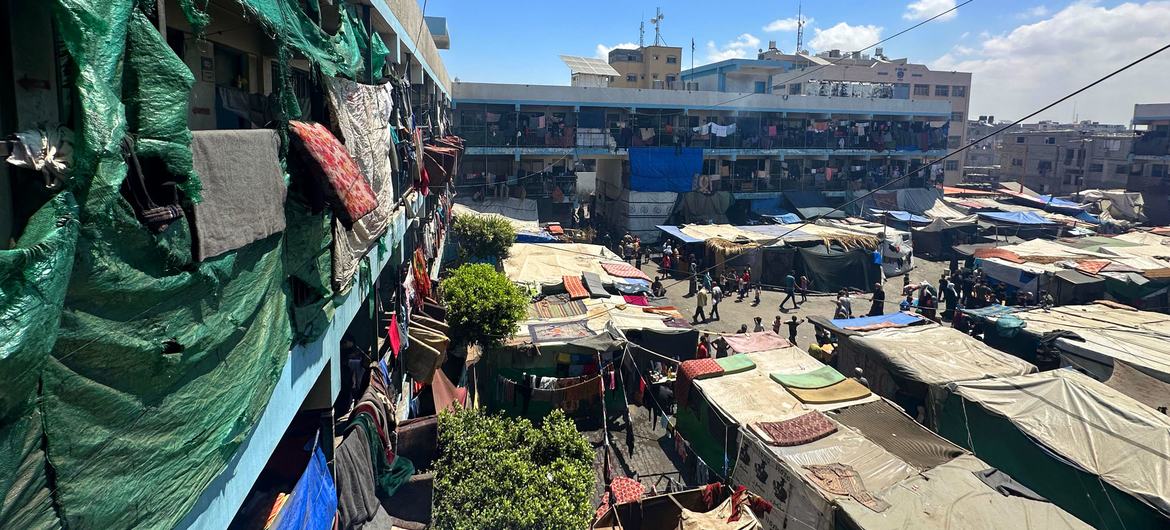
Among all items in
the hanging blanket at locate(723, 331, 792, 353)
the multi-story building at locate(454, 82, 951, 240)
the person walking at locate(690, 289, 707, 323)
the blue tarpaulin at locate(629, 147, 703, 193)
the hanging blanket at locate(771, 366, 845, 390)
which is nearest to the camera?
the hanging blanket at locate(771, 366, 845, 390)

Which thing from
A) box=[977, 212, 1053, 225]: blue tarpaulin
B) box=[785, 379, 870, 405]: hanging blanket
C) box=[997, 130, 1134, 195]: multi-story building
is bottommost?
box=[785, 379, 870, 405]: hanging blanket

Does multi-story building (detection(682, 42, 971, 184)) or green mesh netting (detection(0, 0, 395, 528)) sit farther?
multi-story building (detection(682, 42, 971, 184))

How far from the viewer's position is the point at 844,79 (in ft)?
170

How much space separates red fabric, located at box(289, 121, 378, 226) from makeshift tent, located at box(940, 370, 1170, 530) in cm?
935

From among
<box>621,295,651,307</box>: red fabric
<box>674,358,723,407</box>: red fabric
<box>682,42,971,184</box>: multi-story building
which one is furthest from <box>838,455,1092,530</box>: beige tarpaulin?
<box>682,42,971,184</box>: multi-story building

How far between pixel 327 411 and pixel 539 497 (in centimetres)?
240

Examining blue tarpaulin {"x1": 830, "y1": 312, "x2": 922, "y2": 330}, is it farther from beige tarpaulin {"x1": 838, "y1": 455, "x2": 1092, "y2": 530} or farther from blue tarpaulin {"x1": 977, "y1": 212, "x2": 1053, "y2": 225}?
blue tarpaulin {"x1": 977, "y1": 212, "x2": 1053, "y2": 225}

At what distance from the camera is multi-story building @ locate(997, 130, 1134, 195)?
4594 centimetres

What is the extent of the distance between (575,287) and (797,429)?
Result: 295 inches

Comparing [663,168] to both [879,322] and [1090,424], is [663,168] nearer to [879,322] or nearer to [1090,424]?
[879,322]

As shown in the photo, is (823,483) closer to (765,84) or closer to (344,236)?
(344,236)

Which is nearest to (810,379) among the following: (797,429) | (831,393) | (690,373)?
(831,393)

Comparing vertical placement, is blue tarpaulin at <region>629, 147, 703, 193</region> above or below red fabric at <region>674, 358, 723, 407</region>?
above

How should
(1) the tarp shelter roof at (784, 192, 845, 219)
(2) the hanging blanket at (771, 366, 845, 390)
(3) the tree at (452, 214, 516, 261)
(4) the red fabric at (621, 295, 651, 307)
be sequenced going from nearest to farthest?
(2) the hanging blanket at (771, 366, 845, 390) < (4) the red fabric at (621, 295, 651, 307) < (3) the tree at (452, 214, 516, 261) < (1) the tarp shelter roof at (784, 192, 845, 219)
